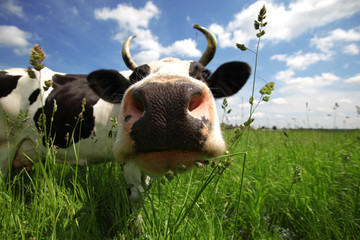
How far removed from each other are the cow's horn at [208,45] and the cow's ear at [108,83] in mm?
1078

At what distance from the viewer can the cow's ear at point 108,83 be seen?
8.91 ft

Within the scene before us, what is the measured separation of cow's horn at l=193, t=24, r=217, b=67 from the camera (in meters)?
2.45

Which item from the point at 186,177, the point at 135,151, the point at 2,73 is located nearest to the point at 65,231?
the point at 135,151

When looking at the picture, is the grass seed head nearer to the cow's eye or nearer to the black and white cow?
the black and white cow

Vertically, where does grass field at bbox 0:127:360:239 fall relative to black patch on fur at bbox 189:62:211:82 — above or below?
below

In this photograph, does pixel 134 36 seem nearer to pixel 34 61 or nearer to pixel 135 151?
pixel 34 61

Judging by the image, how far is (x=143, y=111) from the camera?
125cm

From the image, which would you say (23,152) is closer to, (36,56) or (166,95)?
(36,56)

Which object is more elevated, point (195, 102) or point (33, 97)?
point (33, 97)

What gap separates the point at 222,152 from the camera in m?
1.28

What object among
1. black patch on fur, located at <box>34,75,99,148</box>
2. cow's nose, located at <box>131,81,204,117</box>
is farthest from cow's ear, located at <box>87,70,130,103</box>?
cow's nose, located at <box>131,81,204,117</box>

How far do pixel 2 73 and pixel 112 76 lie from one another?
2124mm

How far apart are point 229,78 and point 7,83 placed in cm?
342

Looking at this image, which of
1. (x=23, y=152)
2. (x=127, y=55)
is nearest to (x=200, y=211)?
(x=127, y=55)
